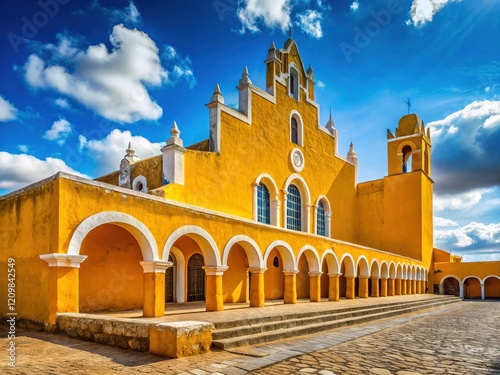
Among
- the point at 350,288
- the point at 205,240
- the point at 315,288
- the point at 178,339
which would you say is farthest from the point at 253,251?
the point at 350,288

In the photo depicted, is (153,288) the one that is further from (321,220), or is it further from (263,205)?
(321,220)

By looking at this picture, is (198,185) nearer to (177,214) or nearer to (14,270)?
(177,214)

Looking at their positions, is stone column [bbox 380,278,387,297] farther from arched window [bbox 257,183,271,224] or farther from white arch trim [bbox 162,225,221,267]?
white arch trim [bbox 162,225,221,267]

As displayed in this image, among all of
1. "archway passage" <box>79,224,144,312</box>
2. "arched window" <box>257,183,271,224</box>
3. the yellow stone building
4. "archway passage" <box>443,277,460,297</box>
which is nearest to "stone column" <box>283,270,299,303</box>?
the yellow stone building

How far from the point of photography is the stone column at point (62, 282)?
6895 millimetres

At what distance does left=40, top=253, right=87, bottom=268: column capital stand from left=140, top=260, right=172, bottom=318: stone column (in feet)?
5.16

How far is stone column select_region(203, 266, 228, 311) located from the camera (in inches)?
387

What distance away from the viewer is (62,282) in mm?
6961

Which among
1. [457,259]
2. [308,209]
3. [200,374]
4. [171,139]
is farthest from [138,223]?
[457,259]

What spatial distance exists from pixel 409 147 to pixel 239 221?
66.9 ft

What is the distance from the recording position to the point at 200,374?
468 centimetres

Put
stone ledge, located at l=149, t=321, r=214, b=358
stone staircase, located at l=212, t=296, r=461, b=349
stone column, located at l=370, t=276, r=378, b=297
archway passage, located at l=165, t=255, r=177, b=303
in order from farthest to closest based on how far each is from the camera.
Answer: stone column, located at l=370, t=276, r=378, b=297
archway passage, located at l=165, t=255, r=177, b=303
stone staircase, located at l=212, t=296, r=461, b=349
stone ledge, located at l=149, t=321, r=214, b=358

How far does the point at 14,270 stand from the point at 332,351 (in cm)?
636

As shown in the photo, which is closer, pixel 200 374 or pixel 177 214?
pixel 200 374
